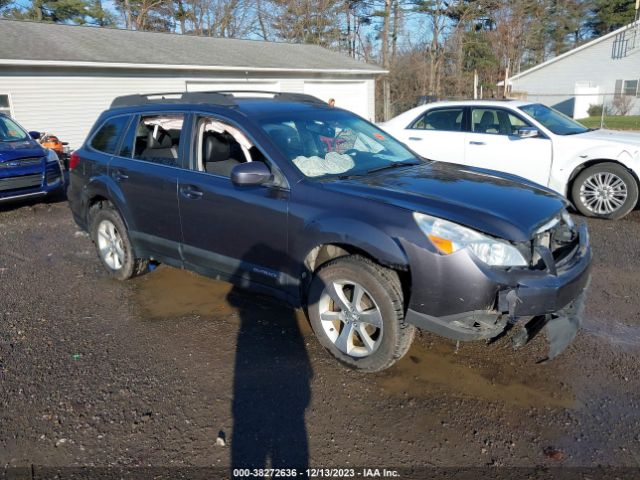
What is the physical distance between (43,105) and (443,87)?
26.9m

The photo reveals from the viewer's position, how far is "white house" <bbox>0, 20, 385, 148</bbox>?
14828mm

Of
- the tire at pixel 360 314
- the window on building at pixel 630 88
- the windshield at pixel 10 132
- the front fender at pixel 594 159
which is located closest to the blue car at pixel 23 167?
the windshield at pixel 10 132

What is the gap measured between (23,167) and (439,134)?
23.5 feet

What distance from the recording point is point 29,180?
31.1 feet

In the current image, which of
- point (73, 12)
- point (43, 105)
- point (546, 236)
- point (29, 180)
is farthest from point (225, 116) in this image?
point (73, 12)

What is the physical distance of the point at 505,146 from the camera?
7938 millimetres

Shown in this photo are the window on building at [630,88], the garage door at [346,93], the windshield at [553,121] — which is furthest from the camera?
the window on building at [630,88]

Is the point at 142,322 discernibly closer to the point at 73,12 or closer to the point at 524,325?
A: the point at 524,325

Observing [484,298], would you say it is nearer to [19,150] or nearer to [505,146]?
[505,146]

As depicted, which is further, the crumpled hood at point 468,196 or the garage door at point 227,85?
the garage door at point 227,85

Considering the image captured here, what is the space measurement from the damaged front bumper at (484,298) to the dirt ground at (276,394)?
467mm

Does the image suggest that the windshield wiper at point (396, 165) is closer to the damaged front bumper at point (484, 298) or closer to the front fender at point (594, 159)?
the damaged front bumper at point (484, 298)

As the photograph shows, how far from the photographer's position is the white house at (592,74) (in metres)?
34.5

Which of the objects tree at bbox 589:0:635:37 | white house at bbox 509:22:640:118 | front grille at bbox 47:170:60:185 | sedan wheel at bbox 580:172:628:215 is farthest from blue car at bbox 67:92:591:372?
tree at bbox 589:0:635:37
